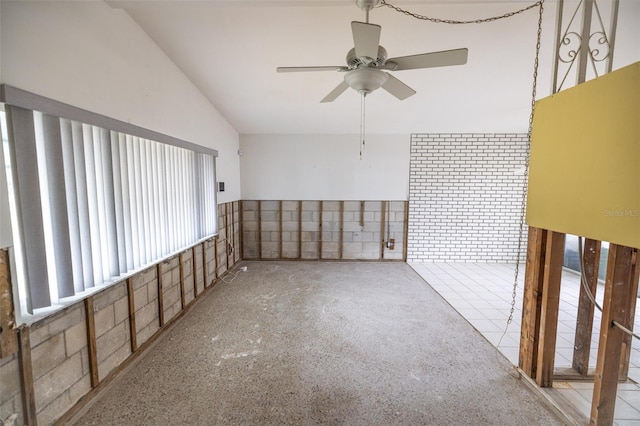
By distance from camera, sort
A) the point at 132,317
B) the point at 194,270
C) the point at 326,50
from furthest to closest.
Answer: the point at 194,270, the point at 326,50, the point at 132,317

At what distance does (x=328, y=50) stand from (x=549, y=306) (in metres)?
3.03

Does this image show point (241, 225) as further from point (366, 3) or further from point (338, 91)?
point (366, 3)

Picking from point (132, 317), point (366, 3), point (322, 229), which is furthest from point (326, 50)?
point (322, 229)

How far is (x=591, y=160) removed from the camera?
156cm

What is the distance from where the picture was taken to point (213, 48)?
2.69 metres

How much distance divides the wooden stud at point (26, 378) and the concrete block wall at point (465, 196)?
5548mm

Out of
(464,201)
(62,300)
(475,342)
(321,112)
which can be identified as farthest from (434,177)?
(62,300)

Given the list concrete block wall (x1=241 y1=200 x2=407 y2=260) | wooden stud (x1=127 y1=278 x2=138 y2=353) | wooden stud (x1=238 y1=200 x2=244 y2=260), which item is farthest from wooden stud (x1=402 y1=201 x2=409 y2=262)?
wooden stud (x1=127 y1=278 x2=138 y2=353)

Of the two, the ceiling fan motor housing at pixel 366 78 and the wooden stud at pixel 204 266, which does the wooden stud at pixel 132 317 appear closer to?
the wooden stud at pixel 204 266

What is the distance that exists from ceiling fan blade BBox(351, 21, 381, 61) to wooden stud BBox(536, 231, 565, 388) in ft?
6.13

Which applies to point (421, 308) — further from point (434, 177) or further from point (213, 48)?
point (213, 48)

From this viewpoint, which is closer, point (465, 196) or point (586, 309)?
point (586, 309)

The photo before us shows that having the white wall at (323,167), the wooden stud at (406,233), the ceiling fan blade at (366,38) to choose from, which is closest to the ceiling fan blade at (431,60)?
the ceiling fan blade at (366,38)

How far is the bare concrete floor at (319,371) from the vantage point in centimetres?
180
